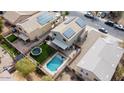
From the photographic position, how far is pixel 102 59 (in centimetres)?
549

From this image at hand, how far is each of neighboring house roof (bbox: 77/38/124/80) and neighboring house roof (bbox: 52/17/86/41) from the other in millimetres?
789

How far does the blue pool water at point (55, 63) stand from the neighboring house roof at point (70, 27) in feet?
2.24

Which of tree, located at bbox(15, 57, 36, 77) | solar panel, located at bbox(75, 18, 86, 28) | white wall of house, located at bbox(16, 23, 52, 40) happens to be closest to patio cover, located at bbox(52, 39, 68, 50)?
white wall of house, located at bbox(16, 23, 52, 40)

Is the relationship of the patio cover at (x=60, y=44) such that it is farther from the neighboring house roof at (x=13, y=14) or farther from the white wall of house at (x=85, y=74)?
the neighboring house roof at (x=13, y=14)

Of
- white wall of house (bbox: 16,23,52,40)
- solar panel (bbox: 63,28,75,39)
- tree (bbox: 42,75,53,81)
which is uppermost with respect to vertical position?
solar panel (bbox: 63,28,75,39)

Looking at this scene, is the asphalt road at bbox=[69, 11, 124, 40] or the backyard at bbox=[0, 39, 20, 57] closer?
the backyard at bbox=[0, 39, 20, 57]

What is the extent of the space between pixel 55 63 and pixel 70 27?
133cm

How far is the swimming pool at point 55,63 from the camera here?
5713 millimetres

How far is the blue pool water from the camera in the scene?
18.7 ft

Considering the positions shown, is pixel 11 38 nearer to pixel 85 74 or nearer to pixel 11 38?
pixel 11 38

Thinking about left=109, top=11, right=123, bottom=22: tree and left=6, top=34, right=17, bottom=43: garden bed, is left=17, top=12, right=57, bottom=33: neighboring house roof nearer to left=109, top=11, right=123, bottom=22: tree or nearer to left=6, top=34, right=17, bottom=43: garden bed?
left=6, top=34, right=17, bottom=43: garden bed

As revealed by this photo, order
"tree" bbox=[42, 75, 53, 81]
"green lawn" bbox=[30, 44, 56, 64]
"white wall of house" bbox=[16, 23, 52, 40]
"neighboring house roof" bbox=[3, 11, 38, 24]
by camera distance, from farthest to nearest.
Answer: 1. "neighboring house roof" bbox=[3, 11, 38, 24]
2. "white wall of house" bbox=[16, 23, 52, 40]
3. "green lawn" bbox=[30, 44, 56, 64]
4. "tree" bbox=[42, 75, 53, 81]

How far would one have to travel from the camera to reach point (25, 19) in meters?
6.71
